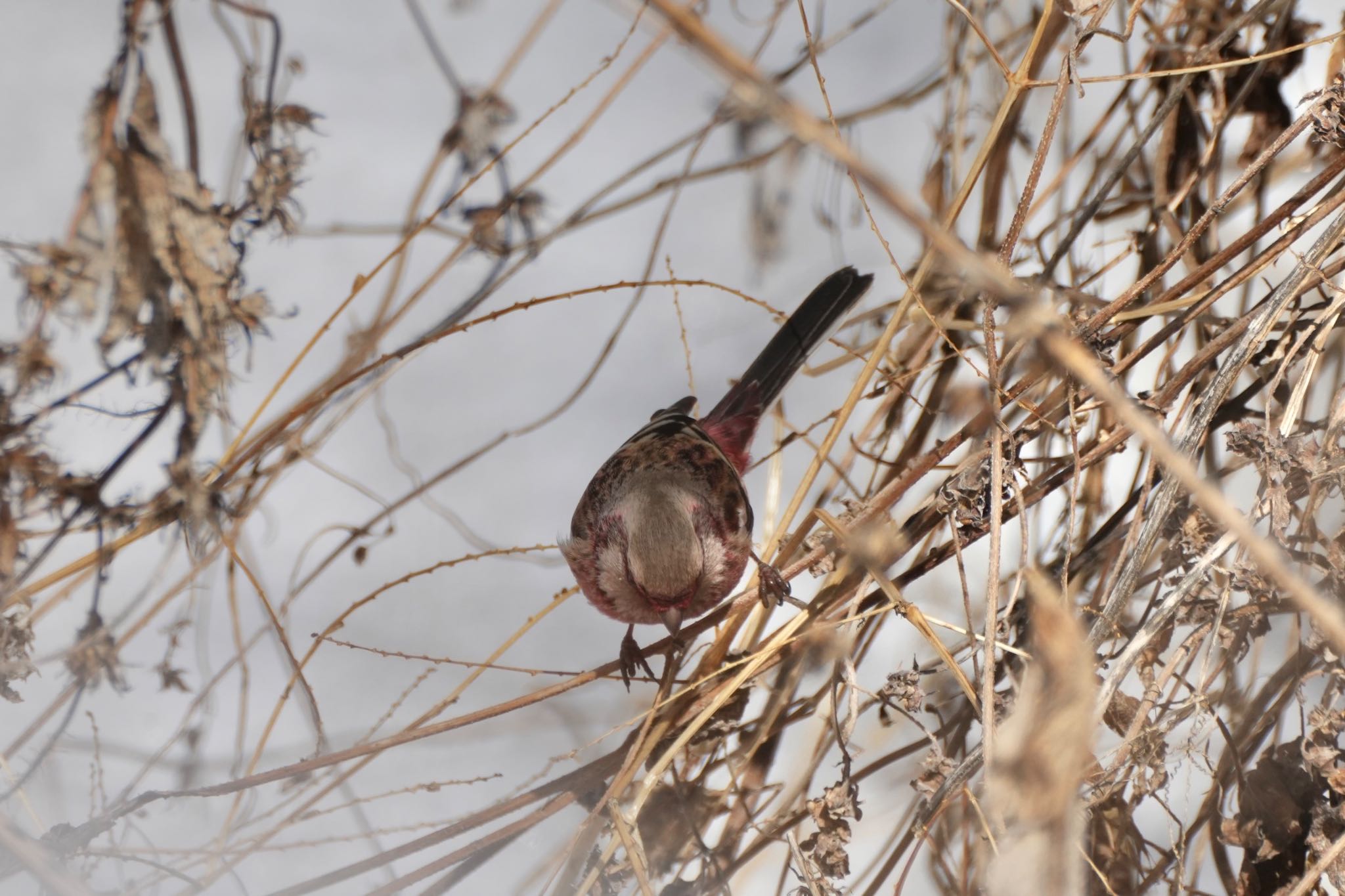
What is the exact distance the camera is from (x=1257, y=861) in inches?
62.7

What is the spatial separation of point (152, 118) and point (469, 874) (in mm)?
1407

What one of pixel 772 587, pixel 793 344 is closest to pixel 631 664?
pixel 772 587

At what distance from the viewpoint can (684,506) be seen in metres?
2.50

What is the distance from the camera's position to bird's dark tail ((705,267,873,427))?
8.98 ft

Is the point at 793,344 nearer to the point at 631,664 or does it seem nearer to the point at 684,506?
the point at 684,506

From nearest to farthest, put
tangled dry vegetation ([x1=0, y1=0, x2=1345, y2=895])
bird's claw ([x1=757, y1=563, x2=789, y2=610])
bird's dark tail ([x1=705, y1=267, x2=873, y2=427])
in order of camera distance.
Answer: tangled dry vegetation ([x1=0, y1=0, x2=1345, y2=895]), bird's claw ([x1=757, y1=563, x2=789, y2=610]), bird's dark tail ([x1=705, y1=267, x2=873, y2=427])

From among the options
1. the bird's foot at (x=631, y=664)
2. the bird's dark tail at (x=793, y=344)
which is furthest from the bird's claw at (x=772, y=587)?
the bird's dark tail at (x=793, y=344)

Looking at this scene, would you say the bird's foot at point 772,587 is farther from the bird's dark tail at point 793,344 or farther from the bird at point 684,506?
the bird's dark tail at point 793,344

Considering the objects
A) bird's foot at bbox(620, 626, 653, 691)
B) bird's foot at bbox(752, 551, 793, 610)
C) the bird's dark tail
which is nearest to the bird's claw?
bird's foot at bbox(752, 551, 793, 610)

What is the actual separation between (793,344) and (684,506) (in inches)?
24.9

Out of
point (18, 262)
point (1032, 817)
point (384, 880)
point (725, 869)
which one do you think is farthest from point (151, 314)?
point (725, 869)

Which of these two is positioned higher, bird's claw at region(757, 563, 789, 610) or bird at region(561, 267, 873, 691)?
bird at region(561, 267, 873, 691)

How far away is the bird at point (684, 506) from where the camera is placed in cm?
231

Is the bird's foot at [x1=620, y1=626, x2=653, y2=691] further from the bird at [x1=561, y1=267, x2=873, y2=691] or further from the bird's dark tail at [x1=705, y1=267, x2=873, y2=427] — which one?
the bird's dark tail at [x1=705, y1=267, x2=873, y2=427]
